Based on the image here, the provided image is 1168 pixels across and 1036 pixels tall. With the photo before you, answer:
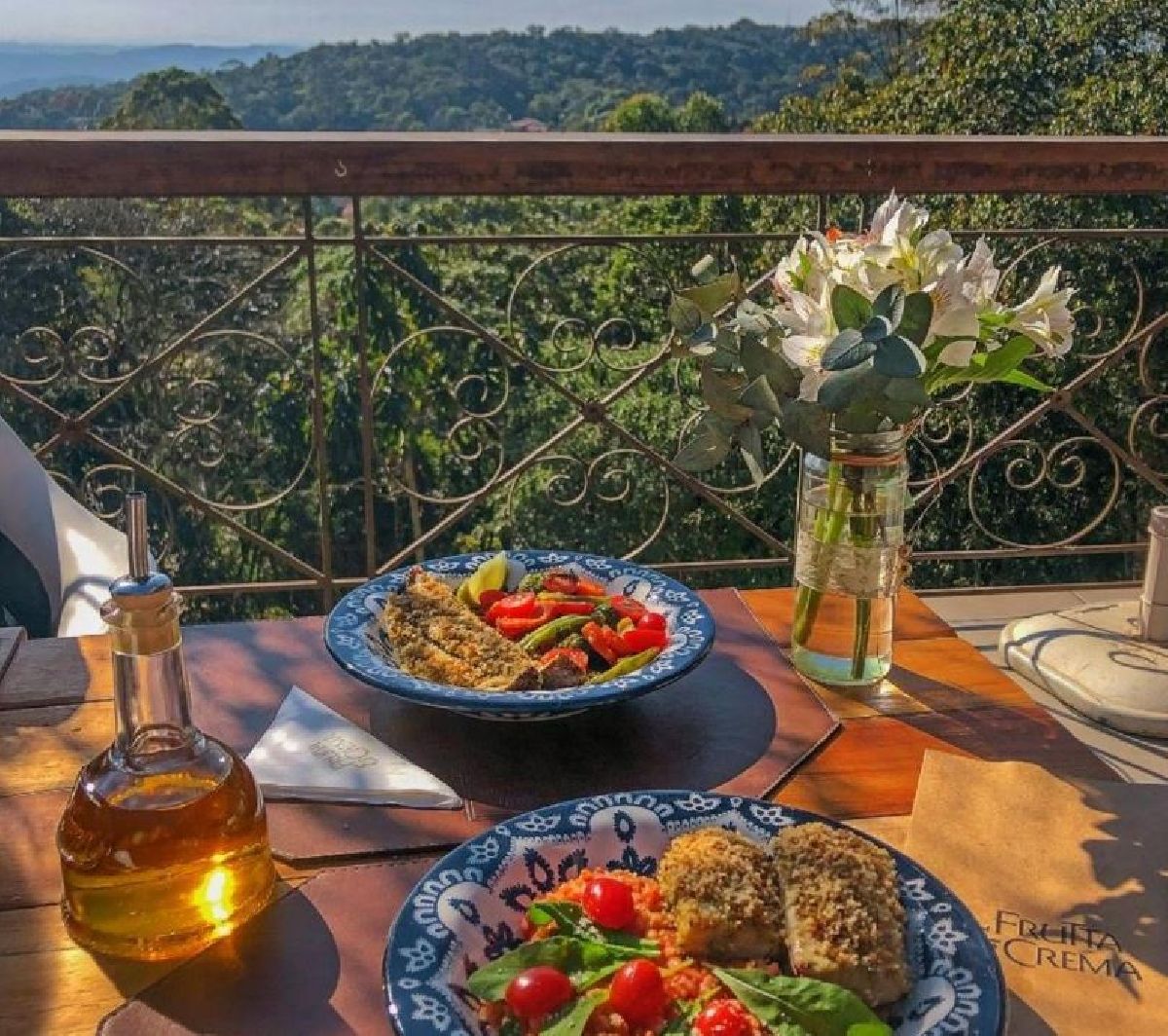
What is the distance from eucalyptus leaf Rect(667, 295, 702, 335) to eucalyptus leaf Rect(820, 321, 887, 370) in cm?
22

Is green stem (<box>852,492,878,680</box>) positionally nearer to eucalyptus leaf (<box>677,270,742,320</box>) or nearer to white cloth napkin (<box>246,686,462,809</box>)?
eucalyptus leaf (<box>677,270,742,320</box>)

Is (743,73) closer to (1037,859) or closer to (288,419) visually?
(288,419)

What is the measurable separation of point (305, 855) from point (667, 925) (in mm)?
293

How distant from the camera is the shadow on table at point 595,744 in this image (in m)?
1.12

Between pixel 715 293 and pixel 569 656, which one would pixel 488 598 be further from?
pixel 715 293

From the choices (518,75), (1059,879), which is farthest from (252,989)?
(518,75)

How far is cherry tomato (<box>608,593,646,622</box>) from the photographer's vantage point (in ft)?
4.44

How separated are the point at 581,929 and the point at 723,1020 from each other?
0.12m

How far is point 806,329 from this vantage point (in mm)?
1145

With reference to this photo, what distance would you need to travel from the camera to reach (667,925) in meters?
0.88

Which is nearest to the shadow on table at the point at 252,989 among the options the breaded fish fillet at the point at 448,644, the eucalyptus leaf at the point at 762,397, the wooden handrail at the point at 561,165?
the breaded fish fillet at the point at 448,644

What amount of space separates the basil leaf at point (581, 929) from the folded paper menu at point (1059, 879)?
23cm

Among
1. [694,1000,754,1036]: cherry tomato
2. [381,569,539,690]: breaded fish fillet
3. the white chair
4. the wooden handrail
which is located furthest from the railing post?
[694,1000,754,1036]: cherry tomato

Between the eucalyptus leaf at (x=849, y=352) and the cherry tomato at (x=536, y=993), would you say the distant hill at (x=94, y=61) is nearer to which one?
the eucalyptus leaf at (x=849, y=352)
